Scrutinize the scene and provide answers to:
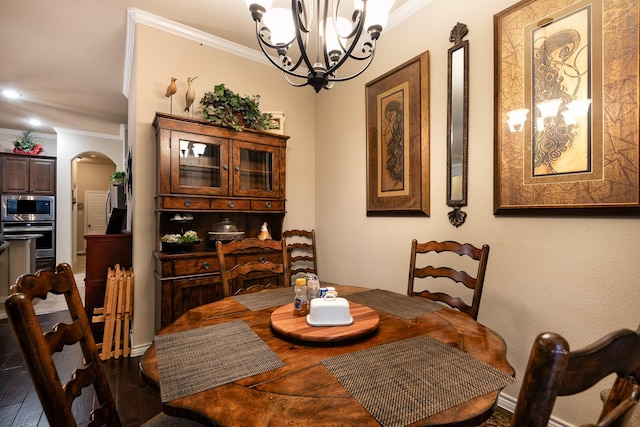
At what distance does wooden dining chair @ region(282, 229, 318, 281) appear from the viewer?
3.30 metres

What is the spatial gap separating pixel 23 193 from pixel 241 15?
609cm

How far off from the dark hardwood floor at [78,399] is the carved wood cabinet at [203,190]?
458 millimetres

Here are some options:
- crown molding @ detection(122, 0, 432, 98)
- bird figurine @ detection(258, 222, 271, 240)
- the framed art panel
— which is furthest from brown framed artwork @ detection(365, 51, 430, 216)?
bird figurine @ detection(258, 222, 271, 240)

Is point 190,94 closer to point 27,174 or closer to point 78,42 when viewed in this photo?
point 78,42

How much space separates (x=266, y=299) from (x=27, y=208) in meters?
6.75

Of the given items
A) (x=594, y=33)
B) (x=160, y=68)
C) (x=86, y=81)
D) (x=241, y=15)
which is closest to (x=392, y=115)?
(x=594, y=33)

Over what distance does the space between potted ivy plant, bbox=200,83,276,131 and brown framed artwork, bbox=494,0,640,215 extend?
1.95 metres

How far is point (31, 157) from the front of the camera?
5.86 meters

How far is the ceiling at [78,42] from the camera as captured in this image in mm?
2449

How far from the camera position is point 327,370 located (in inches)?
33.7

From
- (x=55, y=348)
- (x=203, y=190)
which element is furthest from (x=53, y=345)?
(x=203, y=190)

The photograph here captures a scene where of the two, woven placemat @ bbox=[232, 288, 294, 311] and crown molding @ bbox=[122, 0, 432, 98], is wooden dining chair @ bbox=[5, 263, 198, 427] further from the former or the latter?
crown molding @ bbox=[122, 0, 432, 98]

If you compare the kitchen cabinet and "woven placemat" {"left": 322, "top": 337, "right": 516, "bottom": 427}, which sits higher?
the kitchen cabinet

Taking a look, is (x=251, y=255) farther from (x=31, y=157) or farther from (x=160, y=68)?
(x=31, y=157)
